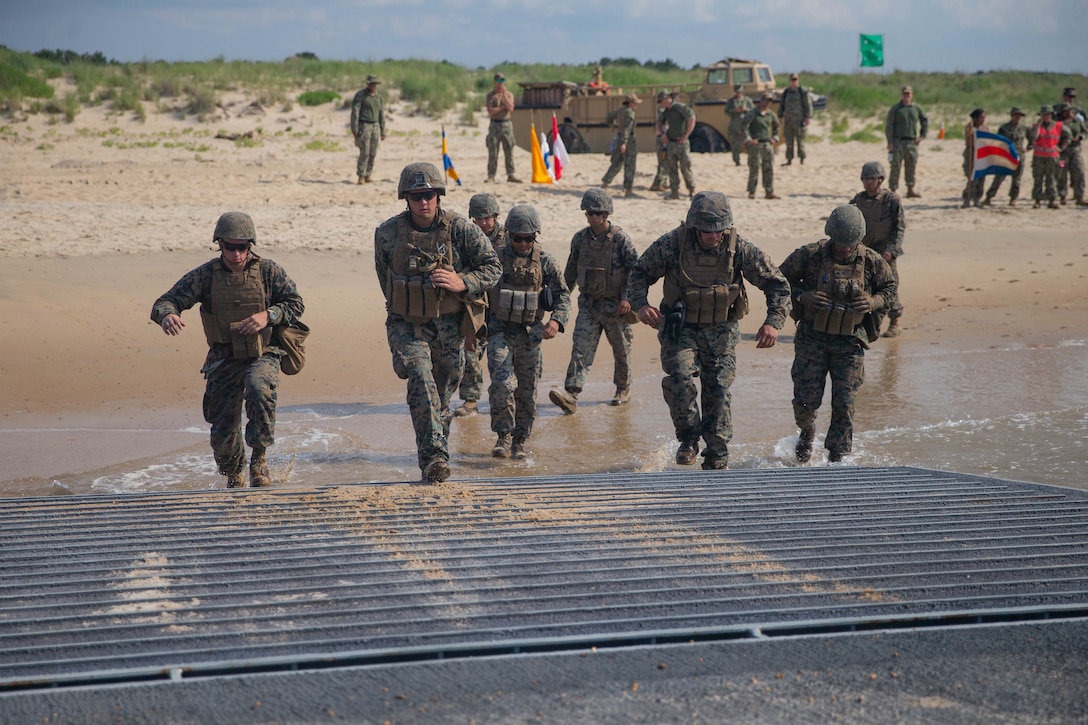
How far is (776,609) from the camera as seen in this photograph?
11.7 ft

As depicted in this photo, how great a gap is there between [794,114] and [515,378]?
1518 cm

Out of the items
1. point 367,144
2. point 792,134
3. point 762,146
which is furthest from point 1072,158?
point 367,144

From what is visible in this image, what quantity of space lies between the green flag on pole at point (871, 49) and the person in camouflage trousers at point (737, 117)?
A: 954cm

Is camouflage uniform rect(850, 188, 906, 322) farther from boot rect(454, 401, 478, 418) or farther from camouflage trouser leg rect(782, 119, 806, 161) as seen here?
camouflage trouser leg rect(782, 119, 806, 161)

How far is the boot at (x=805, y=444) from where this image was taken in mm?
7031

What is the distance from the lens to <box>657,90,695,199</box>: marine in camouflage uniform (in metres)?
16.7

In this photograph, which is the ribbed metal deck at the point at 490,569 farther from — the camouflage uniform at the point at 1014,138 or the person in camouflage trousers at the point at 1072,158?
the person in camouflage trousers at the point at 1072,158

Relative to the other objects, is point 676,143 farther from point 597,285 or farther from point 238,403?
point 238,403

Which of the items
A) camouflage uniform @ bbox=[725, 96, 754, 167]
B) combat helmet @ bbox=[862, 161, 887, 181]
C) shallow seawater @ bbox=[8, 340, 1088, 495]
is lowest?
shallow seawater @ bbox=[8, 340, 1088, 495]

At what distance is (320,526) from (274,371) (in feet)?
6.04

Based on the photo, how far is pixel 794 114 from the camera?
20875 mm

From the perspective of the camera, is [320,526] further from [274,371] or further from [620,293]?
[620,293]

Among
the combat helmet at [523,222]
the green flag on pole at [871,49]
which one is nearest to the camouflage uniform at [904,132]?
the combat helmet at [523,222]

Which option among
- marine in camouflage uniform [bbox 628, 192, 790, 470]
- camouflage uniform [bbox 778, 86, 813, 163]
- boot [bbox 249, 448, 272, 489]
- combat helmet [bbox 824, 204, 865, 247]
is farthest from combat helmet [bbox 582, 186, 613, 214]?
camouflage uniform [bbox 778, 86, 813, 163]
